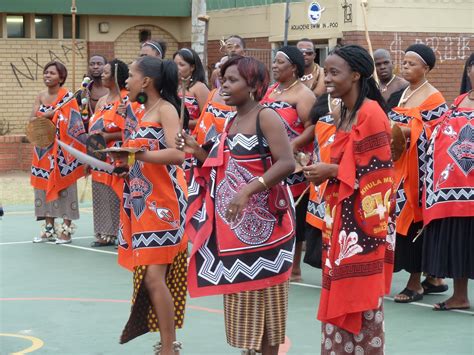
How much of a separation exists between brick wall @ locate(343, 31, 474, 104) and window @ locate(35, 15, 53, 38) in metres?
8.10

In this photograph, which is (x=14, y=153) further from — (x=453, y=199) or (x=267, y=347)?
(x=267, y=347)

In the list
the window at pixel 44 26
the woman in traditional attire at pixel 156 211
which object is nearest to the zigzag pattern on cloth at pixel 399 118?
the woman in traditional attire at pixel 156 211

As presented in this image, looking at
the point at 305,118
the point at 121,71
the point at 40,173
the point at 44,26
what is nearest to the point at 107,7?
the point at 44,26

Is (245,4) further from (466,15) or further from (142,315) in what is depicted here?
(142,315)

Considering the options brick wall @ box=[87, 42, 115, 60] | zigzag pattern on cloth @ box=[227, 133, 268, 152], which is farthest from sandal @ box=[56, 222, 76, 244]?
brick wall @ box=[87, 42, 115, 60]

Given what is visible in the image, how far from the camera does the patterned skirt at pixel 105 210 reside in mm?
12578

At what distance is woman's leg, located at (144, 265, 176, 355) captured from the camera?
22.5ft

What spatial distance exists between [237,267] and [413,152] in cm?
358

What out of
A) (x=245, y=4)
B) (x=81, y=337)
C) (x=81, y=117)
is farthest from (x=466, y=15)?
(x=81, y=337)

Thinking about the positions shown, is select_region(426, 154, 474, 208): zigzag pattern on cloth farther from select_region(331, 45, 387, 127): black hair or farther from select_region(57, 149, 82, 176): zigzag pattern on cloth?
select_region(57, 149, 82, 176): zigzag pattern on cloth

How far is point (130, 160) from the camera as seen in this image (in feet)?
21.9

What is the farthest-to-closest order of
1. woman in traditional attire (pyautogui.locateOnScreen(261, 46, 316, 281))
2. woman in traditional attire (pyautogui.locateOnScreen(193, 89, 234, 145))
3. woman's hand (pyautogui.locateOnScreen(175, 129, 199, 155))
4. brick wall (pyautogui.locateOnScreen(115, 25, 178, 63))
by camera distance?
brick wall (pyautogui.locateOnScreen(115, 25, 178, 63)) → woman in traditional attire (pyautogui.locateOnScreen(193, 89, 234, 145)) → woman in traditional attire (pyautogui.locateOnScreen(261, 46, 316, 281)) → woman's hand (pyautogui.locateOnScreen(175, 129, 199, 155))

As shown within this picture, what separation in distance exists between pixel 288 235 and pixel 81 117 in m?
7.09

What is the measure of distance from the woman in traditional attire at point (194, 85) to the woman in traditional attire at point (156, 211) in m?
3.56
